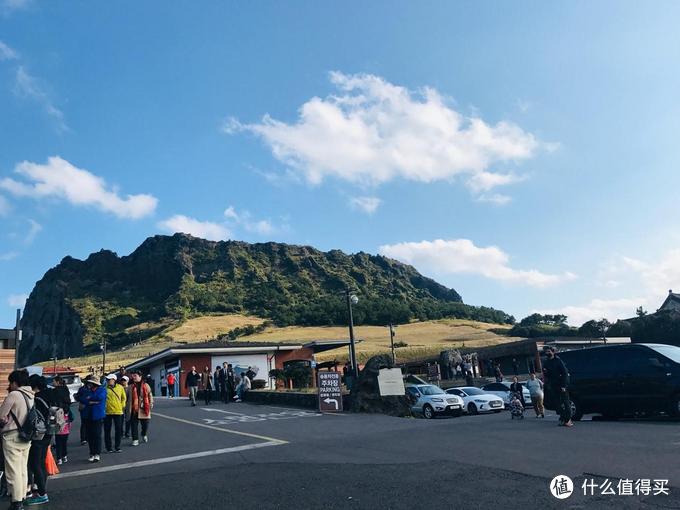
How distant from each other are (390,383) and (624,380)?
26.5 feet

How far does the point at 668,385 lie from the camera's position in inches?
457

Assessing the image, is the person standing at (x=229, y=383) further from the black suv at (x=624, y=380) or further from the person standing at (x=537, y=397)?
the black suv at (x=624, y=380)

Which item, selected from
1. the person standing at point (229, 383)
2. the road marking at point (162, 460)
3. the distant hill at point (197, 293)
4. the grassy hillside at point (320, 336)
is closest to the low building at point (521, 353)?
the grassy hillside at point (320, 336)

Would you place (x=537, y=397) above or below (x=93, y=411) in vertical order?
below

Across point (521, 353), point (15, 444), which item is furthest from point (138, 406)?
point (521, 353)

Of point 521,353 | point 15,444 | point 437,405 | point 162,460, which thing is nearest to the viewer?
point 15,444

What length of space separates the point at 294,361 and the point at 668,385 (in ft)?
104

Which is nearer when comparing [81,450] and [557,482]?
[557,482]

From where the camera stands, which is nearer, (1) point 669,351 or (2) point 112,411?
(2) point 112,411

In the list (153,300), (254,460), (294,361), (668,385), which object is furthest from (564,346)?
(153,300)

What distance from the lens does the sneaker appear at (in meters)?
6.61

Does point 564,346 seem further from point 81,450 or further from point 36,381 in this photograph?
point 36,381

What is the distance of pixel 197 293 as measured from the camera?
143 metres

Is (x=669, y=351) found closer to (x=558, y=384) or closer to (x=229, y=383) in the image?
(x=558, y=384)
